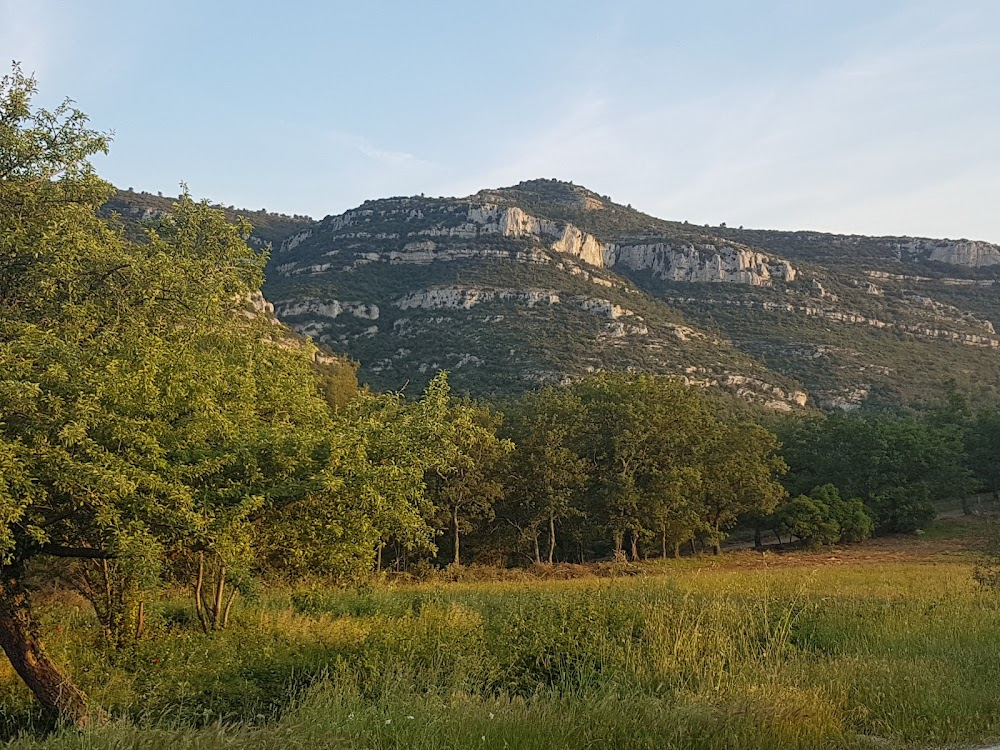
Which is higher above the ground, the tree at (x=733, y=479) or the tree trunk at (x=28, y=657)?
the tree trunk at (x=28, y=657)

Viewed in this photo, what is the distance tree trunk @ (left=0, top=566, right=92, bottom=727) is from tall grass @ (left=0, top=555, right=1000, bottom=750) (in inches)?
16.5

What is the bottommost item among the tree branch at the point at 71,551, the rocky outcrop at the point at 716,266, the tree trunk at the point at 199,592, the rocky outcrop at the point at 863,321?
the tree trunk at the point at 199,592

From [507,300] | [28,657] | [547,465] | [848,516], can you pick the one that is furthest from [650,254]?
[28,657]

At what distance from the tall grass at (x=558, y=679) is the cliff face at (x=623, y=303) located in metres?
71.7

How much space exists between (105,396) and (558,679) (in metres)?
6.17

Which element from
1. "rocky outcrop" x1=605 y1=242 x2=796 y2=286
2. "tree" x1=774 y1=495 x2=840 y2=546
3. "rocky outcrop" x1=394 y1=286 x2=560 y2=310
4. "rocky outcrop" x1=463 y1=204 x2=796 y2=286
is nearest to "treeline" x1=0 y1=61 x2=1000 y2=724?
"tree" x1=774 y1=495 x2=840 y2=546

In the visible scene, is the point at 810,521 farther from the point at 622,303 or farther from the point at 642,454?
the point at 622,303

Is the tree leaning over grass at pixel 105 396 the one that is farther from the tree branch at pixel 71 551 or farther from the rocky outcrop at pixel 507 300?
the rocky outcrop at pixel 507 300

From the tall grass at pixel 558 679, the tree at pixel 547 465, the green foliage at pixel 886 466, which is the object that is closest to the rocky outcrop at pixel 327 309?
the green foliage at pixel 886 466

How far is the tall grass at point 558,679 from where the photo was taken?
18.6ft

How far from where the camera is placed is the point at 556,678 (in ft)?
27.9

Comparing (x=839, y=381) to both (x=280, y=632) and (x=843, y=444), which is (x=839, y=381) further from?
(x=280, y=632)

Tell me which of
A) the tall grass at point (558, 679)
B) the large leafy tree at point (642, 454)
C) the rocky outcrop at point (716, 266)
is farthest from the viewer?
the rocky outcrop at point (716, 266)

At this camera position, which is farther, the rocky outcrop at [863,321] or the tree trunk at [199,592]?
the rocky outcrop at [863,321]
